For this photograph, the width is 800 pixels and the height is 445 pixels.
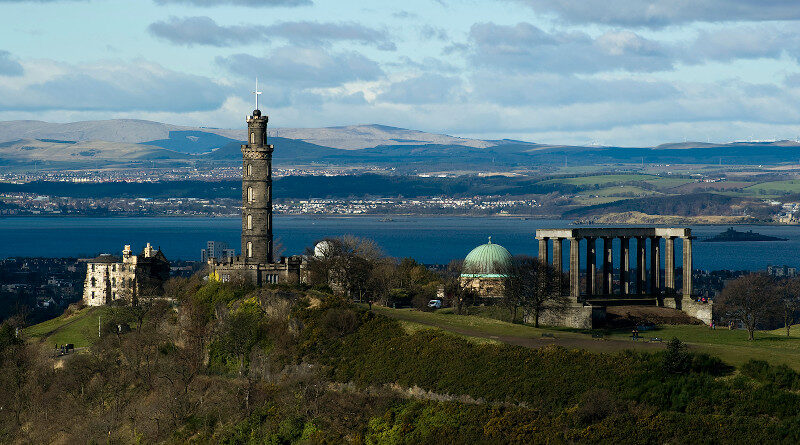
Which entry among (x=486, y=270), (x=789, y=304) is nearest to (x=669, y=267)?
(x=789, y=304)

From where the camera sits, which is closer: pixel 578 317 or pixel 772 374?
pixel 772 374

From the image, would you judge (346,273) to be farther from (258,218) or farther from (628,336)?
(628,336)

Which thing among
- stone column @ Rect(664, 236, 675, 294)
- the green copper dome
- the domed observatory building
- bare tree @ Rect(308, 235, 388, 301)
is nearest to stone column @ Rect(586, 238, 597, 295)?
stone column @ Rect(664, 236, 675, 294)

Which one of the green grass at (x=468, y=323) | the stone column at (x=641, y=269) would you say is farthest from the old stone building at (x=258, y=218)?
the stone column at (x=641, y=269)

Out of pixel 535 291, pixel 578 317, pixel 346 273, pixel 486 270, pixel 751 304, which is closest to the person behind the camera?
pixel 751 304

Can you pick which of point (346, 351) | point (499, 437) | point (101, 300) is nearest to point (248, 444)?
point (346, 351)

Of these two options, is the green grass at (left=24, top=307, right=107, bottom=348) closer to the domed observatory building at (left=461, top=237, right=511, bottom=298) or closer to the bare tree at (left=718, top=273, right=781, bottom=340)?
the domed observatory building at (left=461, top=237, right=511, bottom=298)
